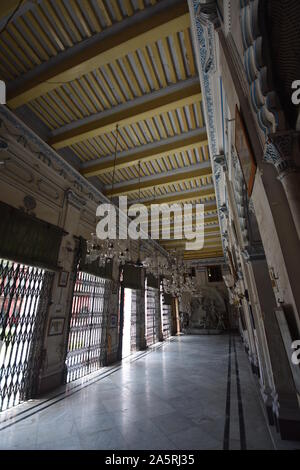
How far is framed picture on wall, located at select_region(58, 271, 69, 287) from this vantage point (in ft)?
15.6

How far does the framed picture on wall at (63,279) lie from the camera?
4766mm

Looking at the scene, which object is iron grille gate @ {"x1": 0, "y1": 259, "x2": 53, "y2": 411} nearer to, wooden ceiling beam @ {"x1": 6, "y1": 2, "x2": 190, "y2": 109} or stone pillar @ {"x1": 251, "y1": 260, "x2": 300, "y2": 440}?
wooden ceiling beam @ {"x1": 6, "y1": 2, "x2": 190, "y2": 109}

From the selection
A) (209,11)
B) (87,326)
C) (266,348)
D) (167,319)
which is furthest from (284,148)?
(167,319)

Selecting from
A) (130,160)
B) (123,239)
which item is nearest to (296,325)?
(130,160)

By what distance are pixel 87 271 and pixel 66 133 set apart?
10.8 ft

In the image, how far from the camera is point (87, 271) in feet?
18.1

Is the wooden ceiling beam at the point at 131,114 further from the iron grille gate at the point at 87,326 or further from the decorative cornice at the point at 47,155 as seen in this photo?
the iron grille gate at the point at 87,326

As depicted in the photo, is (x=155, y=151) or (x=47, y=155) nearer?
(x=47, y=155)

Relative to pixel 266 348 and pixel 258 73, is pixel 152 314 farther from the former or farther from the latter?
pixel 258 73

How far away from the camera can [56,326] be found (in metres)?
4.58

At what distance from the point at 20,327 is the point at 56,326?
0.80m

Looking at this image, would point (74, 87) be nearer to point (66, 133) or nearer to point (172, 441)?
point (66, 133)

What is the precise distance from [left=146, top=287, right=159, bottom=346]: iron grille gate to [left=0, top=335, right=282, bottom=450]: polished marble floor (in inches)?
213
